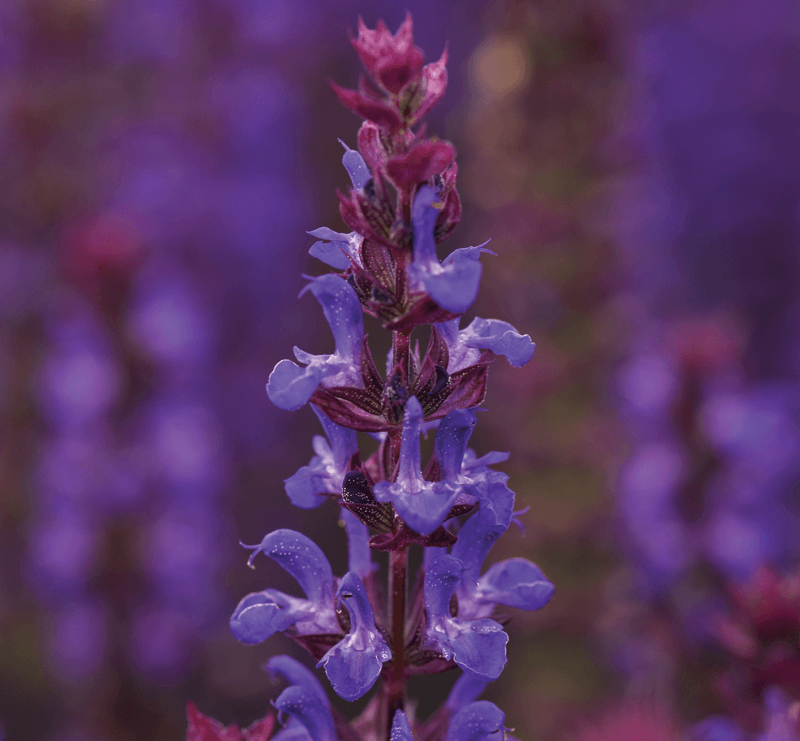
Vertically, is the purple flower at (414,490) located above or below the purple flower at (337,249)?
below

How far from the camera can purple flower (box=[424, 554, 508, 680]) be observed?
3.35 ft

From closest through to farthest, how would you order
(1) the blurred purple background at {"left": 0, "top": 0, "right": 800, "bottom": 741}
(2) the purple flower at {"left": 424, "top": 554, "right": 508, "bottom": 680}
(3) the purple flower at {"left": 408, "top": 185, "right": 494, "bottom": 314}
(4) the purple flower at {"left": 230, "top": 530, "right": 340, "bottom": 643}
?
(3) the purple flower at {"left": 408, "top": 185, "right": 494, "bottom": 314}, (2) the purple flower at {"left": 424, "top": 554, "right": 508, "bottom": 680}, (4) the purple flower at {"left": 230, "top": 530, "right": 340, "bottom": 643}, (1) the blurred purple background at {"left": 0, "top": 0, "right": 800, "bottom": 741}

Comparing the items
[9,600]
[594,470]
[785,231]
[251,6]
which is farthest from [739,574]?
[251,6]

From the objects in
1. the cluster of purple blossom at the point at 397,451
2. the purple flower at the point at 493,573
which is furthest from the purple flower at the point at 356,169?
the purple flower at the point at 493,573

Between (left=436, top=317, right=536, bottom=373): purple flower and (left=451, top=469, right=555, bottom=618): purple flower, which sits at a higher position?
(left=436, top=317, right=536, bottom=373): purple flower

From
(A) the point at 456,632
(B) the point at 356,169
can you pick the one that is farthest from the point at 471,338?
(A) the point at 456,632

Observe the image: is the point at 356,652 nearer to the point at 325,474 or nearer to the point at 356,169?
the point at 325,474

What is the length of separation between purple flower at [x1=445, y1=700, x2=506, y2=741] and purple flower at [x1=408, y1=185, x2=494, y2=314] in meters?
0.51

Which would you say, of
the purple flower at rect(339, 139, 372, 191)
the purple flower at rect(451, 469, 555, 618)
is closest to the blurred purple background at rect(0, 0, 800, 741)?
the purple flower at rect(451, 469, 555, 618)

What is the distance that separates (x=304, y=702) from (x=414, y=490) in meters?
0.33

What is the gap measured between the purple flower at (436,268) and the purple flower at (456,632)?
1.10ft

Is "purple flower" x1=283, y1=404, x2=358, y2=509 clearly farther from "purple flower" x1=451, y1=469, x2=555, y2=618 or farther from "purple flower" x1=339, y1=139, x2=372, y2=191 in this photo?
"purple flower" x1=339, y1=139, x2=372, y2=191

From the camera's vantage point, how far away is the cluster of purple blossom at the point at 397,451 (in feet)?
3.23

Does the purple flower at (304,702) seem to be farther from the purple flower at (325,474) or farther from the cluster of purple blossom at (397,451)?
the purple flower at (325,474)
